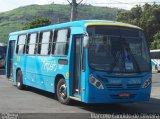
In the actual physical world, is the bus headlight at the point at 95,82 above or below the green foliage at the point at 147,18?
below

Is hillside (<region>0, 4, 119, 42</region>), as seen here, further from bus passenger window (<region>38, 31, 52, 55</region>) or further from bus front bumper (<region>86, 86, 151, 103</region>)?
bus front bumper (<region>86, 86, 151, 103</region>)

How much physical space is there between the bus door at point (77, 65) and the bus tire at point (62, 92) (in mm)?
707

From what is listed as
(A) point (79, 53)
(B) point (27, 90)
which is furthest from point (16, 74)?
(A) point (79, 53)

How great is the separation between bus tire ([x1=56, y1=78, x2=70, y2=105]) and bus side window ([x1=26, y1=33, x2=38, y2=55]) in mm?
3386

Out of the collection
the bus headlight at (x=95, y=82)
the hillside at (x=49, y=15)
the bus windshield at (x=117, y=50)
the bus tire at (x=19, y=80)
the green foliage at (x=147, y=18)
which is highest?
the hillside at (x=49, y=15)

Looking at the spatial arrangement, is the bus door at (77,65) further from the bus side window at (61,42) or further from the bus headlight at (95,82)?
the bus headlight at (95,82)

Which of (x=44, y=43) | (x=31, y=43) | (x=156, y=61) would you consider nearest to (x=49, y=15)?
(x=156, y=61)

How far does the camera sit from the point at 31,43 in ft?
59.7

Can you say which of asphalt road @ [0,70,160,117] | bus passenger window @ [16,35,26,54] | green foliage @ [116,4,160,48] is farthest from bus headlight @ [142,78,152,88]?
green foliage @ [116,4,160,48]

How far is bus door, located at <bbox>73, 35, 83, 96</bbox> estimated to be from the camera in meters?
13.3

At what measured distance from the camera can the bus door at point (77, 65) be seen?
1330 cm

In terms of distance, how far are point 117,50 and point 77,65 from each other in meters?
1.38

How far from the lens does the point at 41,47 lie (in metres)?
16.9

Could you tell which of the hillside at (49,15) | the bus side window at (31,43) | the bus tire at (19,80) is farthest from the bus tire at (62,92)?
the hillside at (49,15)
